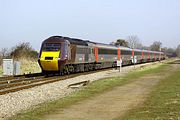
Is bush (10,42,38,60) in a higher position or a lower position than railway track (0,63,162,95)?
higher

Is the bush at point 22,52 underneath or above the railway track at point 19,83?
above

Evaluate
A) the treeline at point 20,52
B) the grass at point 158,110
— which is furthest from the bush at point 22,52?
the grass at point 158,110

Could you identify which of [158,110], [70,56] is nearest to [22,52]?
[70,56]

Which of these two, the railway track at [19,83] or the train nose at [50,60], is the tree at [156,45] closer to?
the train nose at [50,60]

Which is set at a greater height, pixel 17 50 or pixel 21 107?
pixel 17 50

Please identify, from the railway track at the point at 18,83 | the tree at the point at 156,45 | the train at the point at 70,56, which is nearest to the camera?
the railway track at the point at 18,83

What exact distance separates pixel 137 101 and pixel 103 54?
32.2 m

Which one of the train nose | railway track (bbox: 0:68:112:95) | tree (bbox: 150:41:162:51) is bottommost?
railway track (bbox: 0:68:112:95)

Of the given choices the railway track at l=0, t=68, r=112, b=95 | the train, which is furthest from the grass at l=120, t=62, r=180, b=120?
the train

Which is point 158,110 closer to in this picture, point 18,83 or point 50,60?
point 18,83

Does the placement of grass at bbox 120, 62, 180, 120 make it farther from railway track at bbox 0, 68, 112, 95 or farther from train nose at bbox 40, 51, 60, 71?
train nose at bbox 40, 51, 60, 71

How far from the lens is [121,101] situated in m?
14.8

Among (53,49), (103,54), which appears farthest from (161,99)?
(103,54)

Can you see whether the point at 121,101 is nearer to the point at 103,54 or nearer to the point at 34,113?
the point at 34,113
